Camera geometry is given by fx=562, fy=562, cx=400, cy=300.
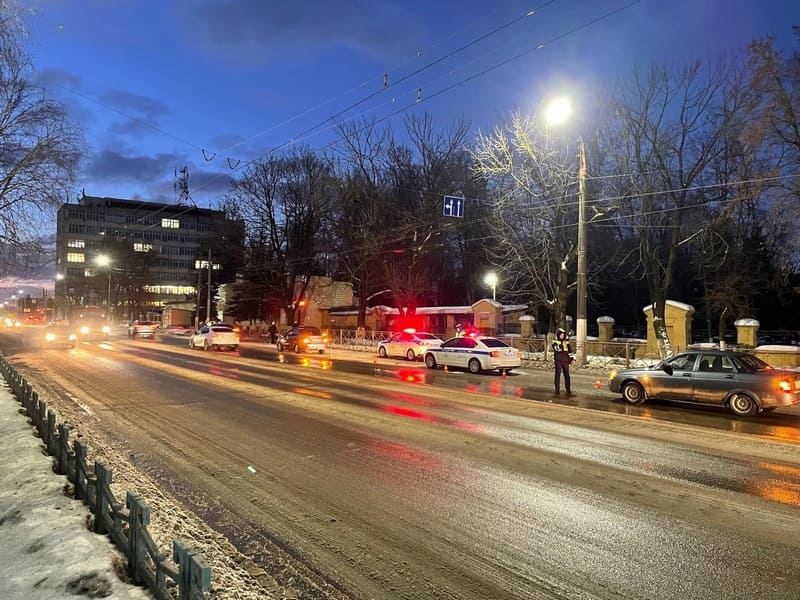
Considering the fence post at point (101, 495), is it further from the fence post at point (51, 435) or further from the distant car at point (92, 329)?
the distant car at point (92, 329)

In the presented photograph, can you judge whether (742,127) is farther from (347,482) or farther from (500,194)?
(347,482)

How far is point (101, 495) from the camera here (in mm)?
4793

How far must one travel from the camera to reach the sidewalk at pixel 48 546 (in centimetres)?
375

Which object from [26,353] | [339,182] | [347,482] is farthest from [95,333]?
[347,482]

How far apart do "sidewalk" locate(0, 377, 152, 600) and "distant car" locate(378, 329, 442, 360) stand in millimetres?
21731

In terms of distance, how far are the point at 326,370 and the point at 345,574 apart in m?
16.9

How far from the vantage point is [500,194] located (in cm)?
2991

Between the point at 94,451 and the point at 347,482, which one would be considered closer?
the point at 347,482

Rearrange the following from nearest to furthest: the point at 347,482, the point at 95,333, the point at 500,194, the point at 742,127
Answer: the point at 347,482 → the point at 742,127 → the point at 500,194 → the point at 95,333

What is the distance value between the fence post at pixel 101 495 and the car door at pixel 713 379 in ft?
40.4

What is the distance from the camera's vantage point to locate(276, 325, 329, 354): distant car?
33.1 meters

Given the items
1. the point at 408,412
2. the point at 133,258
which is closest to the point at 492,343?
the point at 408,412

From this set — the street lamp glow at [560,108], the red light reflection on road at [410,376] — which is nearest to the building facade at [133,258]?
the red light reflection on road at [410,376]

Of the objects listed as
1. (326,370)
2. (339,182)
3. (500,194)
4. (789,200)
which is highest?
(339,182)
